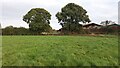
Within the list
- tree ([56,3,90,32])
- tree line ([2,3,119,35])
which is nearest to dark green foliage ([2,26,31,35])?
tree line ([2,3,119,35])

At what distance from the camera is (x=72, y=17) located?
35094 mm

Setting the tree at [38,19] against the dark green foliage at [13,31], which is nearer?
the dark green foliage at [13,31]

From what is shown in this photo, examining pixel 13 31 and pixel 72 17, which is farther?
pixel 72 17

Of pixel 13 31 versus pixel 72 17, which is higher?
pixel 72 17

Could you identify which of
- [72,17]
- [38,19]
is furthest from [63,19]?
[38,19]

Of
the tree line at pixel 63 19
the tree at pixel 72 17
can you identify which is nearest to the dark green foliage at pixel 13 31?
the tree line at pixel 63 19

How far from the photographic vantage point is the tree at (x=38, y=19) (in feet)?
113

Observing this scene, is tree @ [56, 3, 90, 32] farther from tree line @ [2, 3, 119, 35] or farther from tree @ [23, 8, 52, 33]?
tree @ [23, 8, 52, 33]

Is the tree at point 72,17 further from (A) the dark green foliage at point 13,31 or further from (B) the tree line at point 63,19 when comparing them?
(A) the dark green foliage at point 13,31

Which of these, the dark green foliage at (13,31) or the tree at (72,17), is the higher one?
the tree at (72,17)

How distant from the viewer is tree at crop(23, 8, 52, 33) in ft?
113

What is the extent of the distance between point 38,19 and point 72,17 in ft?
17.4

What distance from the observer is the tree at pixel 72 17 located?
114 ft

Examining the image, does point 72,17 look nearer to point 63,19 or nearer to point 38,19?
point 63,19
